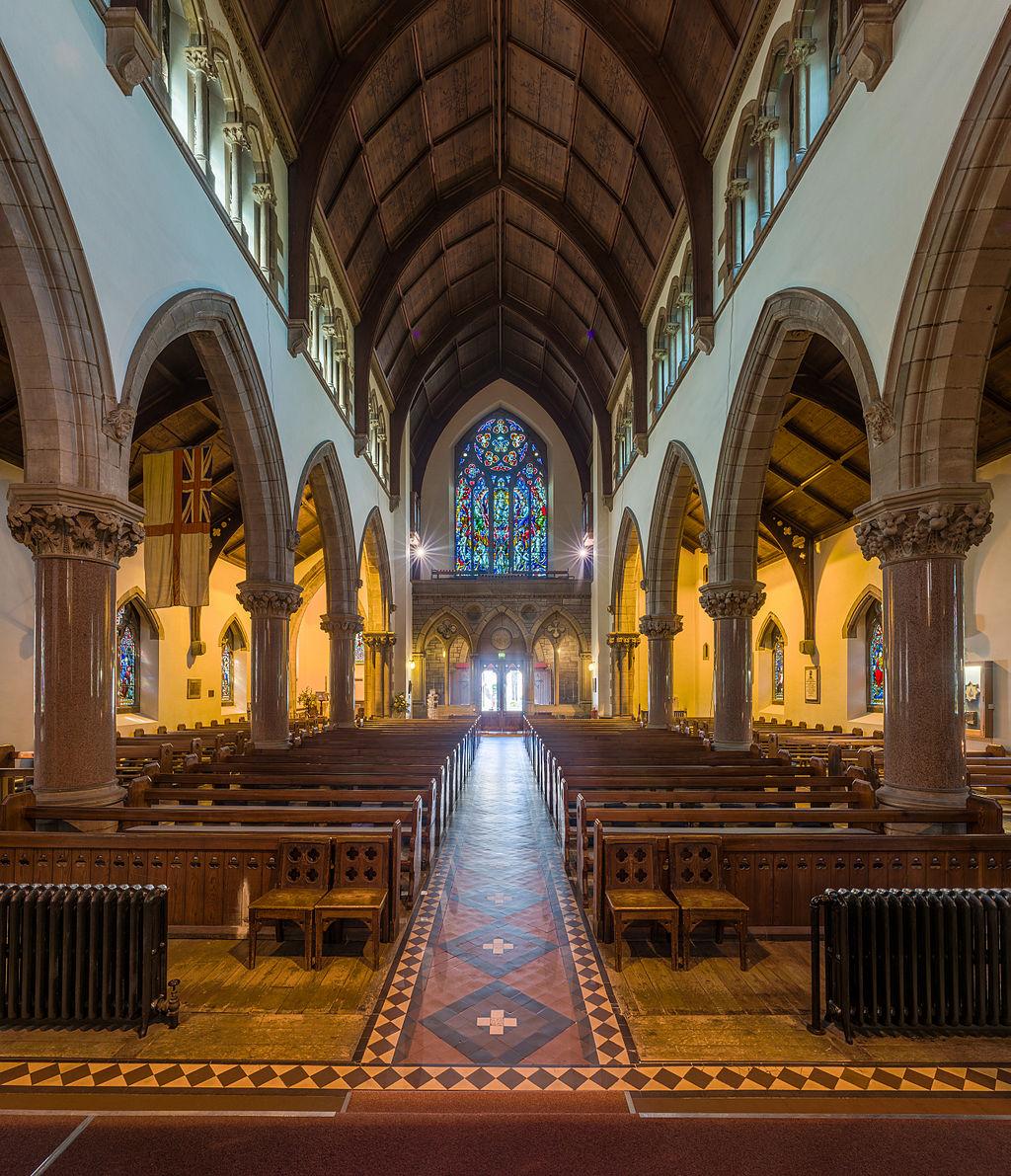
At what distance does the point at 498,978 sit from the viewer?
4.86 meters

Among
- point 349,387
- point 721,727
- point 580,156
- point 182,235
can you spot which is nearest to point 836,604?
point 721,727

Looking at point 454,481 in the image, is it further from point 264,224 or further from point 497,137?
point 264,224

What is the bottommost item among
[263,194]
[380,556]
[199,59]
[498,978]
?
[498,978]

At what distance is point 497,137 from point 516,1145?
18120mm

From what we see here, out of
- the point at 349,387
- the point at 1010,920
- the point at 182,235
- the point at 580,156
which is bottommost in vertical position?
the point at 1010,920

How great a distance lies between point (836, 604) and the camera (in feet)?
56.0

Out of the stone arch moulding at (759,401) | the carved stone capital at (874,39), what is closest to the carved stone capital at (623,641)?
the stone arch moulding at (759,401)

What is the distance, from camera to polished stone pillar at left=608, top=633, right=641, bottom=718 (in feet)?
72.6

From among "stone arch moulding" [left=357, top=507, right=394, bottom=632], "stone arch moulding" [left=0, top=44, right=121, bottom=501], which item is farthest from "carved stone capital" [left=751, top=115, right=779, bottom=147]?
"stone arch moulding" [left=357, top=507, right=394, bottom=632]

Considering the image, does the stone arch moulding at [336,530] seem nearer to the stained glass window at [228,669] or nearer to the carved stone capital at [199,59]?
the stained glass window at [228,669]

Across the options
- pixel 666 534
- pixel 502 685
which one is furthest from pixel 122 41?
pixel 502 685

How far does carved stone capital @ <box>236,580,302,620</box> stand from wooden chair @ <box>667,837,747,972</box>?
24.4 feet

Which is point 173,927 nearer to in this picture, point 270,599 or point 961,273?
point 270,599

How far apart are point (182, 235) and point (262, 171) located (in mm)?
3603
